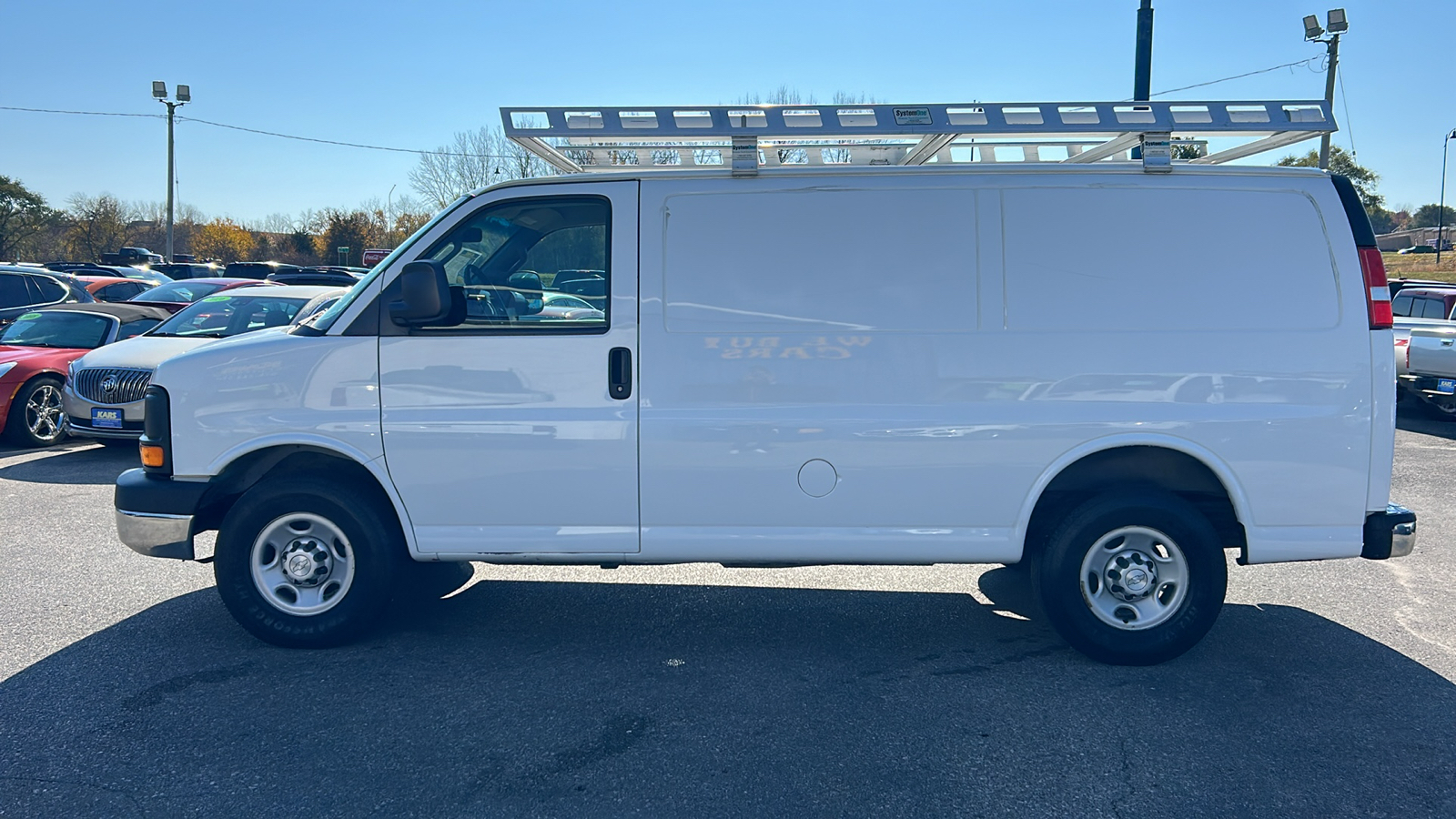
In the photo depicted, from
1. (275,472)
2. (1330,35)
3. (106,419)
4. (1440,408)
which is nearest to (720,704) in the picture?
(275,472)

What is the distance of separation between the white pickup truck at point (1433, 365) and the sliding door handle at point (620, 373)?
1231 cm

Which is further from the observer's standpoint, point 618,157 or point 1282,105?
point 618,157

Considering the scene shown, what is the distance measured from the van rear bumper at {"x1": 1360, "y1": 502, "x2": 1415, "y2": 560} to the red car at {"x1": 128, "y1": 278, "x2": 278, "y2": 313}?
13.0 m

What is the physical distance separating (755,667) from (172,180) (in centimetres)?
4510

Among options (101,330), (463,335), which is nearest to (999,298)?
(463,335)

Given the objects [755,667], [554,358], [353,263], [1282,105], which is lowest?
[755,667]

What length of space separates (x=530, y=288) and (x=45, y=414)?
Result: 874 centimetres

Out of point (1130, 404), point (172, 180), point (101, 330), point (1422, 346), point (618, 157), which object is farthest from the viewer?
point (172, 180)

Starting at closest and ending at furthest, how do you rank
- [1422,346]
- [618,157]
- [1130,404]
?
[1130,404], [618,157], [1422,346]

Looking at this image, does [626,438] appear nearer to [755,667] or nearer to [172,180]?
[755,667]

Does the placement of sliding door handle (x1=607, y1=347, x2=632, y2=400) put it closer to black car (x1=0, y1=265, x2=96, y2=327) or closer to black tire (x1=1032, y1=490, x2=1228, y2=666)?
black tire (x1=1032, y1=490, x2=1228, y2=666)

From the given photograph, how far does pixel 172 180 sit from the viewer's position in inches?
1671

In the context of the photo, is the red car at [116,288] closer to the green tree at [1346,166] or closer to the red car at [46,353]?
the red car at [46,353]

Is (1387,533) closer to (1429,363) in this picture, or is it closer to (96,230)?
(1429,363)
